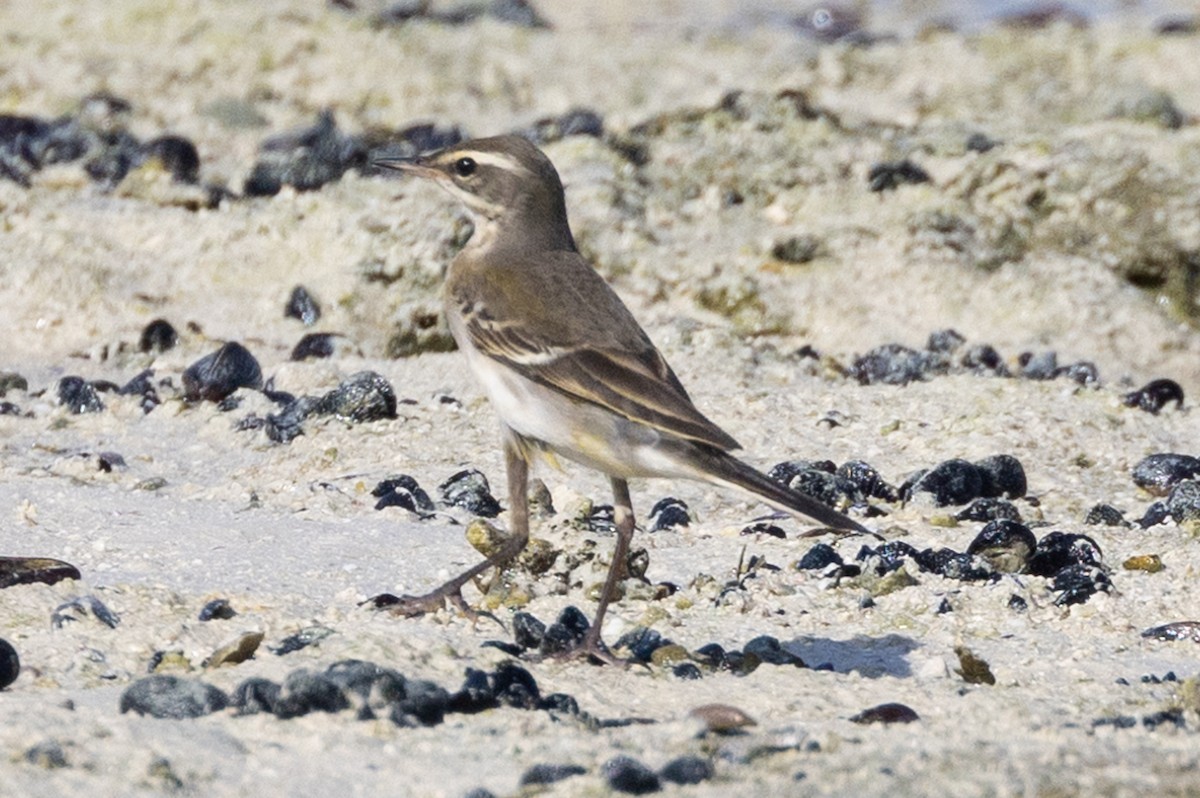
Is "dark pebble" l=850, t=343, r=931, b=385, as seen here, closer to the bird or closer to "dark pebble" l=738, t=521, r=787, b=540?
"dark pebble" l=738, t=521, r=787, b=540

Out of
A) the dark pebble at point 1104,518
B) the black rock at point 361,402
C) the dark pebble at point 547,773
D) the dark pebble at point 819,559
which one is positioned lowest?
the black rock at point 361,402

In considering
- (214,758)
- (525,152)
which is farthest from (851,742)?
(525,152)

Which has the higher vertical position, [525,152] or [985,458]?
[525,152]

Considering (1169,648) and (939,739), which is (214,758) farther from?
(1169,648)

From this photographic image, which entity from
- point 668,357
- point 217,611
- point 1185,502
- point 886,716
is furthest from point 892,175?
point 886,716

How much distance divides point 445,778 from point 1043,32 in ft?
42.3

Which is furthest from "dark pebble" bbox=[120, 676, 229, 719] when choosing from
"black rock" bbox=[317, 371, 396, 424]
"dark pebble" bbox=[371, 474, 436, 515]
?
"black rock" bbox=[317, 371, 396, 424]

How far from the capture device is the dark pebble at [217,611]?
20.1 feet

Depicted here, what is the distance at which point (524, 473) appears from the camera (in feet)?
22.5

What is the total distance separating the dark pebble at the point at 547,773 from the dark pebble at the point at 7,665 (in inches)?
63.8

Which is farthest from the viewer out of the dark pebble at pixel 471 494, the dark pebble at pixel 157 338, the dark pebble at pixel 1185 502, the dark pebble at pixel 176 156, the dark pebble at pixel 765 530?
the dark pebble at pixel 176 156

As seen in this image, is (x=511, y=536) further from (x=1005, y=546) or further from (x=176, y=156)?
(x=176, y=156)

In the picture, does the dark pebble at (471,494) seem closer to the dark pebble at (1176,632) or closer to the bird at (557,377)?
the bird at (557,377)

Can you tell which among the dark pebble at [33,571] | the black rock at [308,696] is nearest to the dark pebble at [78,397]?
the dark pebble at [33,571]
